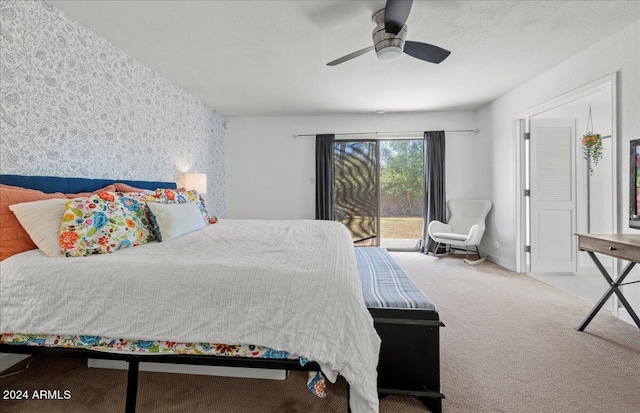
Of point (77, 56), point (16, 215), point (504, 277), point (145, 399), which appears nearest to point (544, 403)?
point (145, 399)

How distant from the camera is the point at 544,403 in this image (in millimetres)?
1536

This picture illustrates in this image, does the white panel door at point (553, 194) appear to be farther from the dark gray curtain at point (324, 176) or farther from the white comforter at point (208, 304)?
the white comforter at point (208, 304)

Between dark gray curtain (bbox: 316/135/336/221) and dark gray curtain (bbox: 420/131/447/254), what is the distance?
170cm

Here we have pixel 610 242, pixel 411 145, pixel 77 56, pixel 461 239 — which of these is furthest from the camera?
pixel 411 145

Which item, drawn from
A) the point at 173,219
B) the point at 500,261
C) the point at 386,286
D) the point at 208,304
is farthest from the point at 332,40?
the point at 500,261

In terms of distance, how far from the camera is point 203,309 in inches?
51.1

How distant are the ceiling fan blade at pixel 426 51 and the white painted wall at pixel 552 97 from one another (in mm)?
1617

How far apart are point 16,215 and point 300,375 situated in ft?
6.11

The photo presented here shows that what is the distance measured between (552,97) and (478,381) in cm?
328

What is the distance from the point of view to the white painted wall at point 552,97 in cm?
246

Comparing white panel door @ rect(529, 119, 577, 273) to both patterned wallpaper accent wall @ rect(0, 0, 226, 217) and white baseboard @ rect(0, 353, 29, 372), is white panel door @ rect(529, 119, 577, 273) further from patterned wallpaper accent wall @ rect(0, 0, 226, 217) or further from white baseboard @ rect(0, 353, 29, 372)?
white baseboard @ rect(0, 353, 29, 372)

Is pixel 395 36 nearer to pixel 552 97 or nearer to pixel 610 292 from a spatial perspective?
pixel 552 97

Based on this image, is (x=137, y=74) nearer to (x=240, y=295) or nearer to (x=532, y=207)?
(x=240, y=295)

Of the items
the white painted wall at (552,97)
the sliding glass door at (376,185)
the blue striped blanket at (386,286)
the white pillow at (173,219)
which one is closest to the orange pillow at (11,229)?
the white pillow at (173,219)
